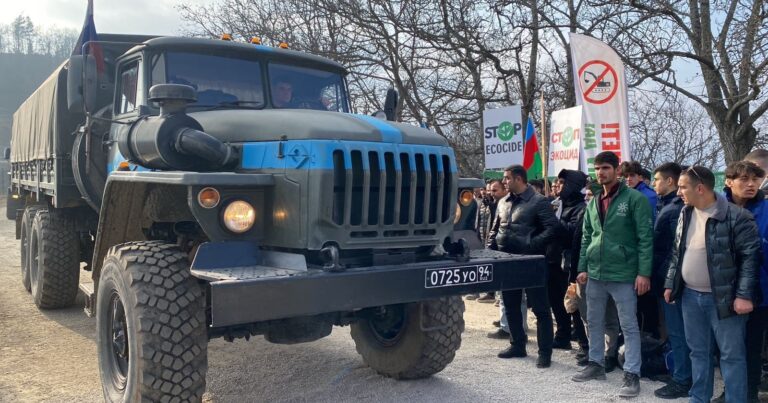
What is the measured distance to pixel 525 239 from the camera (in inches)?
222

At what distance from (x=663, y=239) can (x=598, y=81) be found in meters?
3.33

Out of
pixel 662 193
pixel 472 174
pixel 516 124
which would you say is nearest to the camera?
pixel 662 193

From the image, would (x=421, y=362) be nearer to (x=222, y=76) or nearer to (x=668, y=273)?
(x=668, y=273)

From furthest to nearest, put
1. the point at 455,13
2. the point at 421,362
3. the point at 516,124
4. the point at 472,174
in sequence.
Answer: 1. the point at 472,174
2. the point at 455,13
3. the point at 516,124
4. the point at 421,362

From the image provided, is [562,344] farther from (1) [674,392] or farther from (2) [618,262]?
(2) [618,262]

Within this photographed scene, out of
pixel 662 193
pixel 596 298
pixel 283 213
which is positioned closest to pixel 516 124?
pixel 662 193

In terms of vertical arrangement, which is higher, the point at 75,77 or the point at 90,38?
the point at 90,38

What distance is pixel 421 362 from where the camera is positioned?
4.84m

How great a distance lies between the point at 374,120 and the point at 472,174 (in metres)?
12.8

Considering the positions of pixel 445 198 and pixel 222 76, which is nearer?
pixel 445 198

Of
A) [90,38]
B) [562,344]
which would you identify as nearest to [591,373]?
[562,344]

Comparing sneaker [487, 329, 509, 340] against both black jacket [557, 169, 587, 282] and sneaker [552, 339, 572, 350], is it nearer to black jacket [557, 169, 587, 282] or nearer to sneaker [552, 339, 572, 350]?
sneaker [552, 339, 572, 350]

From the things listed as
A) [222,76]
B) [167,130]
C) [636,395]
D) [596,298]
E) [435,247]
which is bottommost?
[636,395]

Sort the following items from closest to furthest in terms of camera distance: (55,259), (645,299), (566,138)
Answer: (645,299)
(55,259)
(566,138)
